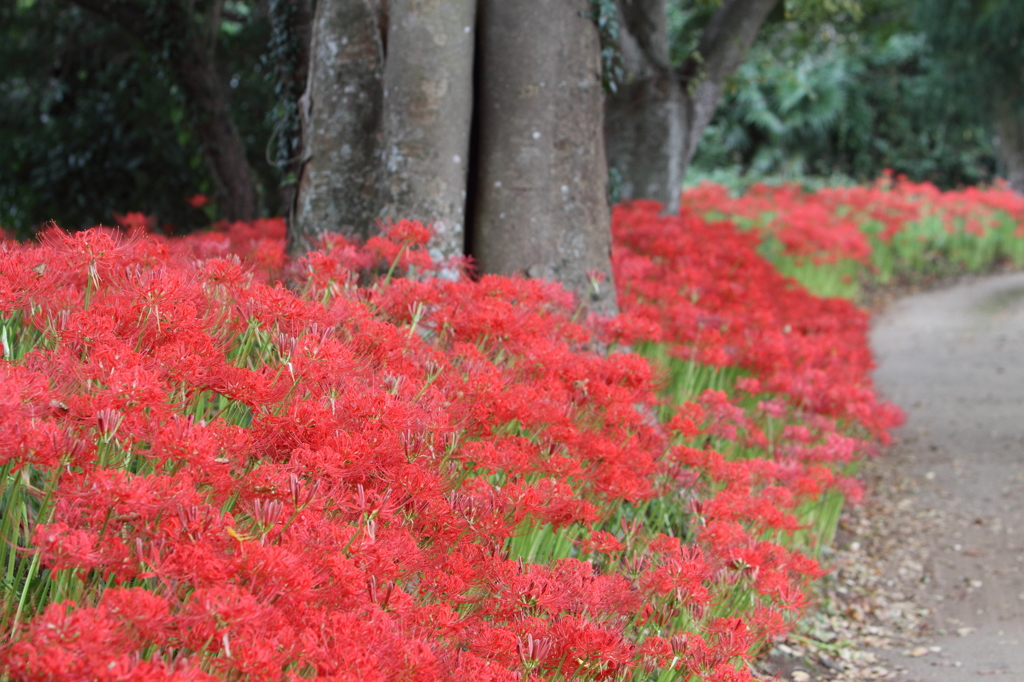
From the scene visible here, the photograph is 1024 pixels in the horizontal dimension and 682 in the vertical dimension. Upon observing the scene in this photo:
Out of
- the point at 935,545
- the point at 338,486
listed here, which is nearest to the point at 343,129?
the point at 338,486

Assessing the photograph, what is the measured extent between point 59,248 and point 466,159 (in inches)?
68.3

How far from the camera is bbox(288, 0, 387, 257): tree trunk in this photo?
3531mm

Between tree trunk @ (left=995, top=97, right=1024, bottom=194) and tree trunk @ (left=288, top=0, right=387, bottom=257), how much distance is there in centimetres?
1238

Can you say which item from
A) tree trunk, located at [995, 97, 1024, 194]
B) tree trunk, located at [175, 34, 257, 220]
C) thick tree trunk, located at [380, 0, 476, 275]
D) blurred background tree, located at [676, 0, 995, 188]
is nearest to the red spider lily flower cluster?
tree trunk, located at [995, 97, 1024, 194]

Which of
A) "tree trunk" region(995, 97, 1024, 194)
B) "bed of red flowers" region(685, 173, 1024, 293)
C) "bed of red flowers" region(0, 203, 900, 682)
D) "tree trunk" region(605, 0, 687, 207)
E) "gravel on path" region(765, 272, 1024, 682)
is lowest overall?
"gravel on path" region(765, 272, 1024, 682)

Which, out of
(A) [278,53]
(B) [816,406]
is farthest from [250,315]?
(A) [278,53]

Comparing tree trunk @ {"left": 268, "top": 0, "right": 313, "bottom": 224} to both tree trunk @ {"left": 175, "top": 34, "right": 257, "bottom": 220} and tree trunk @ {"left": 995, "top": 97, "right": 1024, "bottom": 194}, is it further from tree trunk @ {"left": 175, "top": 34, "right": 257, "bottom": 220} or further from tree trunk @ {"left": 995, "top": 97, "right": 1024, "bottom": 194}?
tree trunk @ {"left": 995, "top": 97, "right": 1024, "bottom": 194}

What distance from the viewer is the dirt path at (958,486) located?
9.64ft

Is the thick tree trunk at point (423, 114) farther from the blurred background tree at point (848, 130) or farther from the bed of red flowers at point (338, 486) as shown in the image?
the blurred background tree at point (848, 130)

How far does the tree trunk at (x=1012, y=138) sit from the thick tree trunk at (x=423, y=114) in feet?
40.4

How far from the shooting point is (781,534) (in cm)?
313

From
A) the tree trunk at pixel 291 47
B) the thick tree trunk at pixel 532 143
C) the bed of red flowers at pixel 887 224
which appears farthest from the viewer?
the bed of red flowers at pixel 887 224

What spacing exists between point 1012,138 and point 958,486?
1071cm

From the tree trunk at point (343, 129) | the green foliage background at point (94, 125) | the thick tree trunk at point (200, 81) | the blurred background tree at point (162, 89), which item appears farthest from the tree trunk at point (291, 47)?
the green foliage background at point (94, 125)
